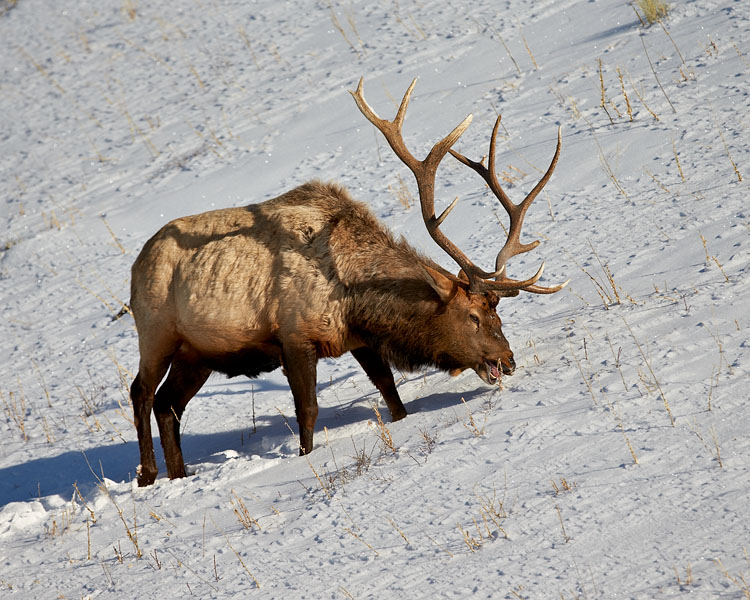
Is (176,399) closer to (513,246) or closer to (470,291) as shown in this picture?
(470,291)

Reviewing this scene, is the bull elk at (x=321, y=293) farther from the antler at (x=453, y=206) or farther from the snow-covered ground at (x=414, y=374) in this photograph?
the snow-covered ground at (x=414, y=374)

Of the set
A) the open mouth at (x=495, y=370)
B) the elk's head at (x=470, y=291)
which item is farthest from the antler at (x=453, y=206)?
the open mouth at (x=495, y=370)

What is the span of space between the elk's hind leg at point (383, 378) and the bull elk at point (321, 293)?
1cm

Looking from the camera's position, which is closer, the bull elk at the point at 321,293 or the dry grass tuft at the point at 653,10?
the bull elk at the point at 321,293

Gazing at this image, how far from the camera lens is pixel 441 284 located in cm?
660

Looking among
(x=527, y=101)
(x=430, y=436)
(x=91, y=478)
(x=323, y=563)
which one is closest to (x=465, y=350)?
(x=430, y=436)

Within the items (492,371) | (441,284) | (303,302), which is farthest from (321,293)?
(492,371)

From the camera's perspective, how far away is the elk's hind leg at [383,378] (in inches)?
271

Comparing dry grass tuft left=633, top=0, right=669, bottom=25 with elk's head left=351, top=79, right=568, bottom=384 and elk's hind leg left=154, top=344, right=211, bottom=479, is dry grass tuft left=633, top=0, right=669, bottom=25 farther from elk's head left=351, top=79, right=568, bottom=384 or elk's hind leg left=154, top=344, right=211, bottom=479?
elk's hind leg left=154, top=344, right=211, bottom=479

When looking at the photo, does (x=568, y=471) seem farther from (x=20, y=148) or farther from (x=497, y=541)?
(x=20, y=148)

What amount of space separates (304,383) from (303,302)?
619 mm

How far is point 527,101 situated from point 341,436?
6936 millimetres

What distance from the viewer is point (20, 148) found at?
54.1ft

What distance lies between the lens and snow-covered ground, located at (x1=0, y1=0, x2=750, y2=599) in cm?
440
